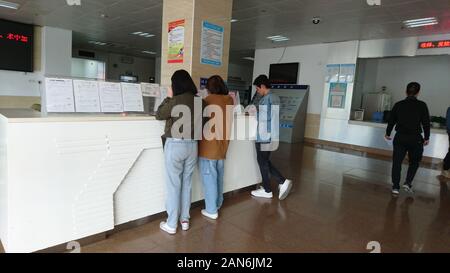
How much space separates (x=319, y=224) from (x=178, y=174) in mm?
1512

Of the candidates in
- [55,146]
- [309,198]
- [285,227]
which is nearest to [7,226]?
[55,146]

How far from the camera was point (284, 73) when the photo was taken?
8789mm

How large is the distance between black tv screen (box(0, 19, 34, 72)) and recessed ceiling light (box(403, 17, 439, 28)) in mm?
9005

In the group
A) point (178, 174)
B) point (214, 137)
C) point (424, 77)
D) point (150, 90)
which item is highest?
point (424, 77)

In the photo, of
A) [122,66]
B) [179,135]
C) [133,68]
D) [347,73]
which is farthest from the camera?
[133,68]

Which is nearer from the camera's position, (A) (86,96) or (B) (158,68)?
(A) (86,96)

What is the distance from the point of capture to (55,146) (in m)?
1.93

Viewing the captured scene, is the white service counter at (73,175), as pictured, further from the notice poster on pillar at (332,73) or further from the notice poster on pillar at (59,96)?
the notice poster on pillar at (332,73)

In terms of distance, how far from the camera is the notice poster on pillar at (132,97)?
261 centimetres

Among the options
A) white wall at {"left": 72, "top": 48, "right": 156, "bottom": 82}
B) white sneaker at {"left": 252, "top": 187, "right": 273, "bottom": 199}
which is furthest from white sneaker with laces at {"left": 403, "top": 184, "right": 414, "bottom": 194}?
white wall at {"left": 72, "top": 48, "right": 156, "bottom": 82}

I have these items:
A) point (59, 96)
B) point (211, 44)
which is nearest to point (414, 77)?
point (211, 44)

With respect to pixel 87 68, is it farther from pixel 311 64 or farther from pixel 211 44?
pixel 211 44

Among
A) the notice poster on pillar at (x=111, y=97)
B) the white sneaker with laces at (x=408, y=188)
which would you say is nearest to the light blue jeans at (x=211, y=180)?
the notice poster on pillar at (x=111, y=97)

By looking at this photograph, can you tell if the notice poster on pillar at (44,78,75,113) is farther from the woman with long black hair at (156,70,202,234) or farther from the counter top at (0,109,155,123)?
the woman with long black hair at (156,70,202,234)
